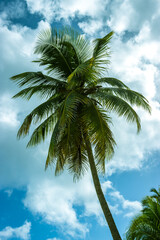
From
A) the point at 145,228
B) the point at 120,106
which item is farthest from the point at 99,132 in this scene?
the point at 145,228

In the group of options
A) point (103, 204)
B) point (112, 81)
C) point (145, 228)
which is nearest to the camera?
point (103, 204)

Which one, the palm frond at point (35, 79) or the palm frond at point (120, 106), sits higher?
the palm frond at point (35, 79)

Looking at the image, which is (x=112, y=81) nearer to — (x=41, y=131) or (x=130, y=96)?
(x=130, y=96)

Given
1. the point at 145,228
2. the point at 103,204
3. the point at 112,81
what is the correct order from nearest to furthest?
the point at 103,204 < the point at 145,228 < the point at 112,81

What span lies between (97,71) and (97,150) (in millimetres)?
3070

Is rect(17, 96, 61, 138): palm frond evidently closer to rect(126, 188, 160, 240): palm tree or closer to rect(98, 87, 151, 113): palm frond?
rect(98, 87, 151, 113): palm frond

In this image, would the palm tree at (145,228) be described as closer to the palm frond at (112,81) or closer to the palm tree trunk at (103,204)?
the palm tree trunk at (103,204)

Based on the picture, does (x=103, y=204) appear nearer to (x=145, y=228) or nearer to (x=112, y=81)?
(x=145, y=228)

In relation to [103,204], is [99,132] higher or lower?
higher

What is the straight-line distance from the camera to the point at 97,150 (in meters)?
9.06

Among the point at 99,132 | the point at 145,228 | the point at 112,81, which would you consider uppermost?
the point at 112,81

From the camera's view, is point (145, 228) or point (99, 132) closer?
point (99, 132)

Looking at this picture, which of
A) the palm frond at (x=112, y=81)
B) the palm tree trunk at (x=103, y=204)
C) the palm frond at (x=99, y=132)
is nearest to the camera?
the palm tree trunk at (x=103, y=204)

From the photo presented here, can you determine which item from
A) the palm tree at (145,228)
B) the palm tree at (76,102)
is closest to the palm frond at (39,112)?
the palm tree at (76,102)
